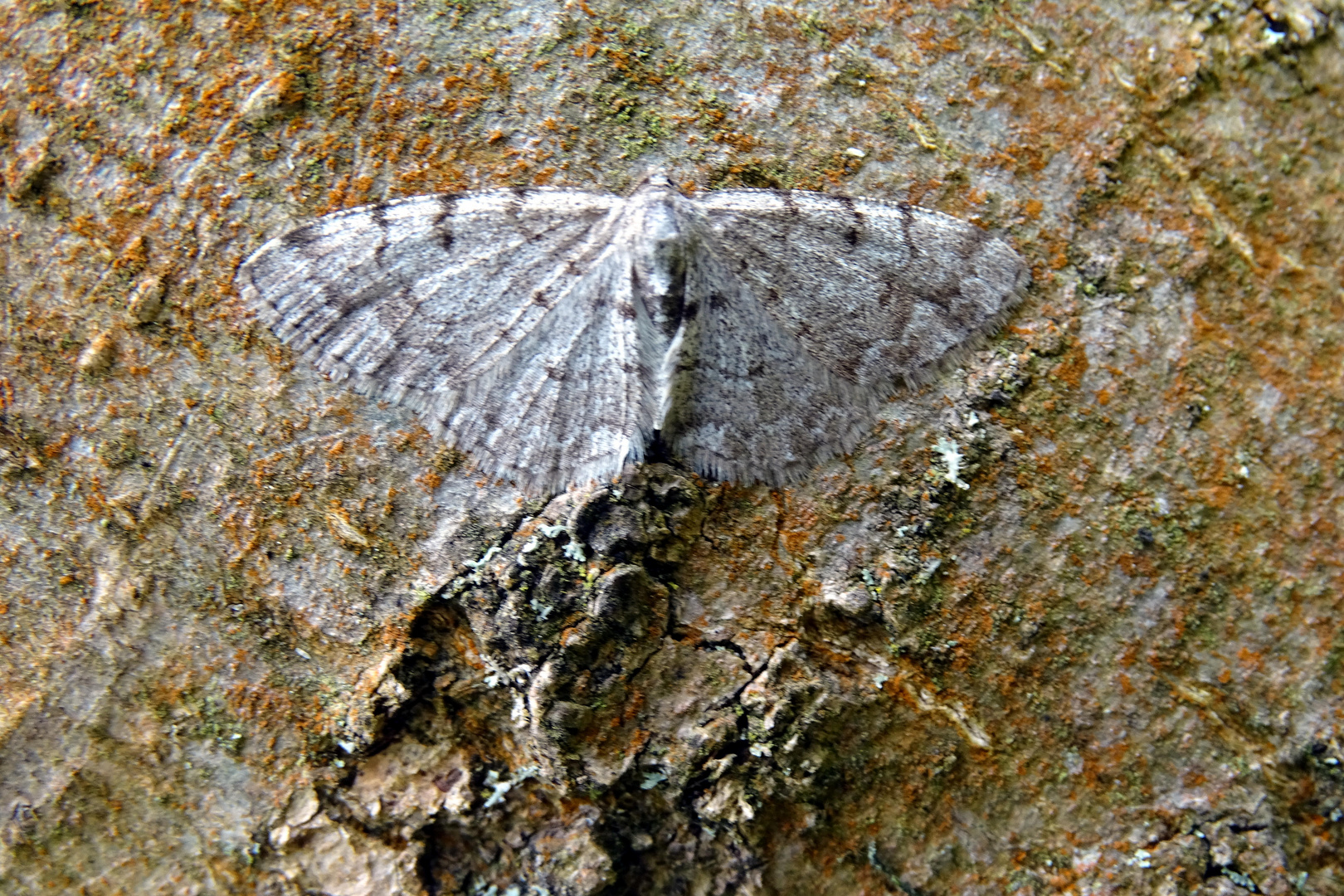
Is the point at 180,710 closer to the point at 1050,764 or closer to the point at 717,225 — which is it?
the point at 717,225

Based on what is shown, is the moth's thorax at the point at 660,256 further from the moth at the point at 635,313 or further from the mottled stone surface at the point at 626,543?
the mottled stone surface at the point at 626,543

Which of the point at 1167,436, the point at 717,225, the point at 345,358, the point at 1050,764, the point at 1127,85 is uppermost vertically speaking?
the point at 1127,85

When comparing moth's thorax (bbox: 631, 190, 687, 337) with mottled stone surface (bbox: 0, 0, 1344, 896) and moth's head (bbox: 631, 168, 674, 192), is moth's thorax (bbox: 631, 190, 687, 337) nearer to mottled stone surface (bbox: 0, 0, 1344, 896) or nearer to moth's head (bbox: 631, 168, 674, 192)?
moth's head (bbox: 631, 168, 674, 192)

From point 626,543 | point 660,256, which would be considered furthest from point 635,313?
point 626,543

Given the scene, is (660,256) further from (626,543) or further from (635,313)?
(626,543)

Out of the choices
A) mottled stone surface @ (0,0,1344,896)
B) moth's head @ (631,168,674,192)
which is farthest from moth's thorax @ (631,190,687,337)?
Result: mottled stone surface @ (0,0,1344,896)

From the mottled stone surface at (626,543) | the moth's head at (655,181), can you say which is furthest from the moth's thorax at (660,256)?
the mottled stone surface at (626,543)

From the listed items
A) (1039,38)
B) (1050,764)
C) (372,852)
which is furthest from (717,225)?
(372,852)
